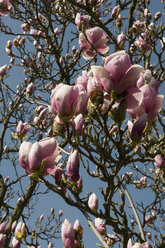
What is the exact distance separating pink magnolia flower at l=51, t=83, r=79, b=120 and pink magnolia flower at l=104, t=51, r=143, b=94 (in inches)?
6.8

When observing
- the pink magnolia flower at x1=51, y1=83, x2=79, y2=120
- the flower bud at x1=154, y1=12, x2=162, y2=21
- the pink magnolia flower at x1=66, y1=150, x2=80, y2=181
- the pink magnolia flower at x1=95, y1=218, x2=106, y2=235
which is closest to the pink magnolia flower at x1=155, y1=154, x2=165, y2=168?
the pink magnolia flower at x1=95, y1=218, x2=106, y2=235

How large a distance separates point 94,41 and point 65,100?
1114 mm

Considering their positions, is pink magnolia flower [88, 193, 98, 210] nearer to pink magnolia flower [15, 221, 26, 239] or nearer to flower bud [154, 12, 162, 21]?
pink magnolia flower [15, 221, 26, 239]

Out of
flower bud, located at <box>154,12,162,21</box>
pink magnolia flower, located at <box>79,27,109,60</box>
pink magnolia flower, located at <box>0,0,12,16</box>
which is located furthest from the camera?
pink magnolia flower, located at <box>0,0,12,16</box>

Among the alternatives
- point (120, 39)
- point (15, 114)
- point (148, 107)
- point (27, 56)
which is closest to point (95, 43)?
point (120, 39)

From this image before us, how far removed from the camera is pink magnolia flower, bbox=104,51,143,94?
98 centimetres

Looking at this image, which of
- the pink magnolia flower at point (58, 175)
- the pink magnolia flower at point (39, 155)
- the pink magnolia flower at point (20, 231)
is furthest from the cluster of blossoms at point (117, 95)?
the pink magnolia flower at point (20, 231)

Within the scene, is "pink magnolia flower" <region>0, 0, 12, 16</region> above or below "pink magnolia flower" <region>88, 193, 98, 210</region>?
above

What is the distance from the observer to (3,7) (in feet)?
13.9

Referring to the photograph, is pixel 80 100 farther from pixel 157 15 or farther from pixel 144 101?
pixel 157 15

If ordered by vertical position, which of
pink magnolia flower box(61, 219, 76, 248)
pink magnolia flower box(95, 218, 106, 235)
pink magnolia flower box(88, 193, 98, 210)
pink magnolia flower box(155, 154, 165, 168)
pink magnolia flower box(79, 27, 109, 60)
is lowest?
pink magnolia flower box(61, 219, 76, 248)

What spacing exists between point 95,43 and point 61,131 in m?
1.08

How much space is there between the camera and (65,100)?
1080 millimetres

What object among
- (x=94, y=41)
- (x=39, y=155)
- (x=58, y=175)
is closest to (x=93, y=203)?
(x=58, y=175)
